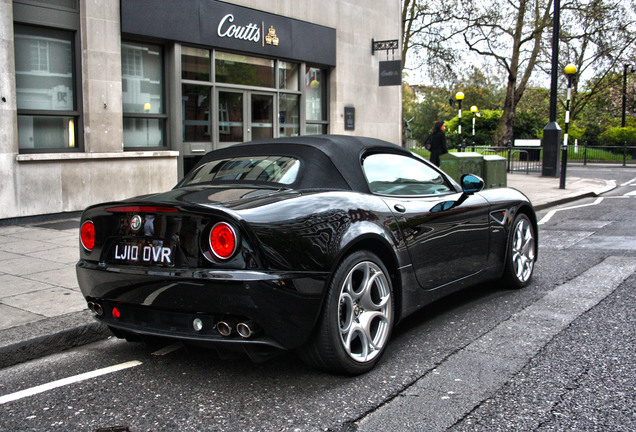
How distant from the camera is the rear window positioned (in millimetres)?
4043

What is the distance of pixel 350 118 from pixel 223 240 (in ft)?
48.5

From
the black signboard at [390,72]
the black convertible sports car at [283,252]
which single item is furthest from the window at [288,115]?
the black convertible sports car at [283,252]

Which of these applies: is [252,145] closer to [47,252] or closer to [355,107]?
[47,252]

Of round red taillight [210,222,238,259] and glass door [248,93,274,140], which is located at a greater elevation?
glass door [248,93,274,140]

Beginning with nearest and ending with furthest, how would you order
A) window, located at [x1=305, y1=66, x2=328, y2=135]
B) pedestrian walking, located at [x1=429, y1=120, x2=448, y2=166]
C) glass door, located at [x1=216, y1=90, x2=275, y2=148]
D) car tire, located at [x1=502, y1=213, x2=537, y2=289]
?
car tire, located at [x1=502, y1=213, x2=537, y2=289]
glass door, located at [x1=216, y1=90, x2=275, y2=148]
pedestrian walking, located at [x1=429, y1=120, x2=448, y2=166]
window, located at [x1=305, y1=66, x2=328, y2=135]

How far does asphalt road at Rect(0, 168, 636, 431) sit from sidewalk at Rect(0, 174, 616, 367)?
0.13 m

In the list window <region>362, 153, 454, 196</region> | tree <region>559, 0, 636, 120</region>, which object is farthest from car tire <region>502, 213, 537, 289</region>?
tree <region>559, 0, 636, 120</region>

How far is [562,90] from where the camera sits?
51531 mm

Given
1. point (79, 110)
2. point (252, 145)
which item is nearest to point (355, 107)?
point (79, 110)

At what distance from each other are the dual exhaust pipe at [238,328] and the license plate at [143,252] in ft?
1.45

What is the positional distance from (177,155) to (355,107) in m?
6.94

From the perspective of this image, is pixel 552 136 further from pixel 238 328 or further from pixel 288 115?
pixel 238 328

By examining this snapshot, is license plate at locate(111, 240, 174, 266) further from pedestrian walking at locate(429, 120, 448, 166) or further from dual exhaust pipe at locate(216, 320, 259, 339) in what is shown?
pedestrian walking at locate(429, 120, 448, 166)

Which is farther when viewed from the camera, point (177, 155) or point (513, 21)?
point (513, 21)
